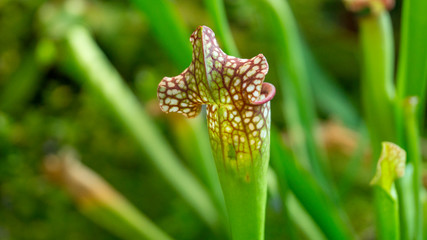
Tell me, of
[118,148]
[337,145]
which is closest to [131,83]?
Answer: [118,148]

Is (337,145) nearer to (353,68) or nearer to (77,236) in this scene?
(353,68)

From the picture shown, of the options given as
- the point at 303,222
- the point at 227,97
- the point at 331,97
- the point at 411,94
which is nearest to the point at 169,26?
the point at 227,97

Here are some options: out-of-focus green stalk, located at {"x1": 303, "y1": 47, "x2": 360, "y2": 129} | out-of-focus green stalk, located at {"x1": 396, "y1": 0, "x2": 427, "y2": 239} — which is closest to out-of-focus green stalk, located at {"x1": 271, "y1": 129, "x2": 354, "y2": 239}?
out-of-focus green stalk, located at {"x1": 396, "y1": 0, "x2": 427, "y2": 239}

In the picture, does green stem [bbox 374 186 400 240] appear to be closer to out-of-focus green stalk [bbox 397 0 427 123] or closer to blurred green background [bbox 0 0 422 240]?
out-of-focus green stalk [bbox 397 0 427 123]

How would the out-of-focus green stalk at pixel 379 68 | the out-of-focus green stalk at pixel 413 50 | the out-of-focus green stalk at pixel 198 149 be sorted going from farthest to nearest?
the out-of-focus green stalk at pixel 198 149 < the out-of-focus green stalk at pixel 379 68 < the out-of-focus green stalk at pixel 413 50

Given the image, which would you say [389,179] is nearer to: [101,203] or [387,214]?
[387,214]

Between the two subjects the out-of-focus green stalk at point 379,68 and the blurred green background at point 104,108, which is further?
the blurred green background at point 104,108

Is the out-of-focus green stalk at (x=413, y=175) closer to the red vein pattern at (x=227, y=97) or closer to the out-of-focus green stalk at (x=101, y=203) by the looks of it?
the red vein pattern at (x=227, y=97)

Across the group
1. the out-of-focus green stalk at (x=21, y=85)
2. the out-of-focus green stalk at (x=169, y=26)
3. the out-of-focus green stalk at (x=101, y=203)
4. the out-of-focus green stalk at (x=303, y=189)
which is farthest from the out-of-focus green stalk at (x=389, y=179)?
the out-of-focus green stalk at (x=21, y=85)
